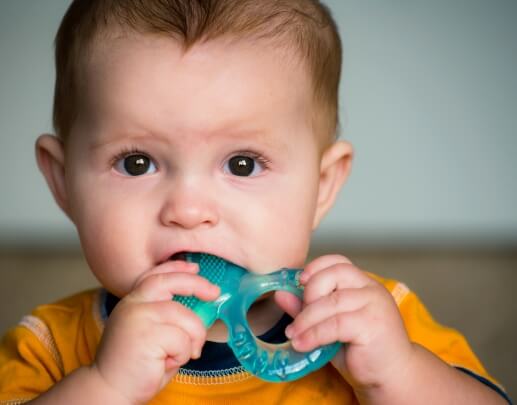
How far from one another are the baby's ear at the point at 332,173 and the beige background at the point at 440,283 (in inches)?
27.6

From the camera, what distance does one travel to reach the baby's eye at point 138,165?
0.88 meters

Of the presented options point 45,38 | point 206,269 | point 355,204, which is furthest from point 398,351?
point 45,38

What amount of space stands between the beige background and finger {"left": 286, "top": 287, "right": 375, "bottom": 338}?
88 centimetres

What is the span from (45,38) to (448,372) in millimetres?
1782

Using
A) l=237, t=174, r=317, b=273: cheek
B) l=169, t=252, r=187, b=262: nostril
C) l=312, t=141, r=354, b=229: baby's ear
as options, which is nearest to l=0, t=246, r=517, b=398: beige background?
l=312, t=141, r=354, b=229: baby's ear

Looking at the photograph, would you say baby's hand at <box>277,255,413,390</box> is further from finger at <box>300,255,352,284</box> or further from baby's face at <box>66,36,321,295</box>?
baby's face at <box>66,36,321,295</box>

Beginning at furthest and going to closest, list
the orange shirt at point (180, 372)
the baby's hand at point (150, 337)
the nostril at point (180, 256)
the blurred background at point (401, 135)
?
the blurred background at point (401, 135)
the orange shirt at point (180, 372)
the nostril at point (180, 256)
the baby's hand at point (150, 337)

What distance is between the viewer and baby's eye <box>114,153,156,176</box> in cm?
88

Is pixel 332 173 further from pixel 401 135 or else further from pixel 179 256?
pixel 401 135

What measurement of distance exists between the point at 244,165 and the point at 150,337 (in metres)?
0.24

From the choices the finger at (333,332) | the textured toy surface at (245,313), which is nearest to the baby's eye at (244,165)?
the textured toy surface at (245,313)

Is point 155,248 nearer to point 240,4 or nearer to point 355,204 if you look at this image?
point 240,4

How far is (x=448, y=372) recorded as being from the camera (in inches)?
35.0

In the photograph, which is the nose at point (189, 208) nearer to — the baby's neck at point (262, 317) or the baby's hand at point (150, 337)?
the baby's hand at point (150, 337)
